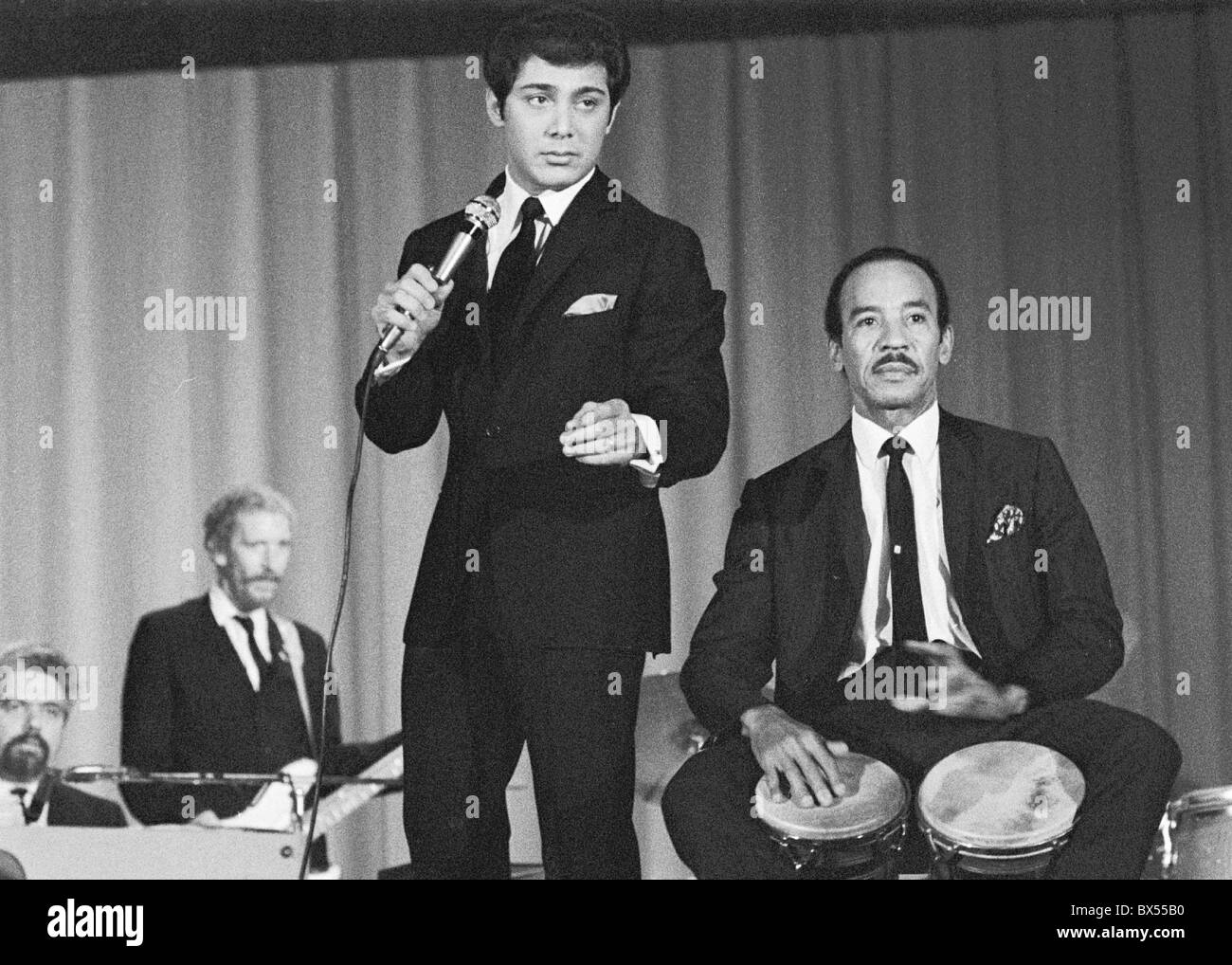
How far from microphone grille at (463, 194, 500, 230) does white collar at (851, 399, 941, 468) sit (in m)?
0.95

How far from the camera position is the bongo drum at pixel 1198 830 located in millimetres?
3604

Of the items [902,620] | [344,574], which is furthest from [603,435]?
[902,620]

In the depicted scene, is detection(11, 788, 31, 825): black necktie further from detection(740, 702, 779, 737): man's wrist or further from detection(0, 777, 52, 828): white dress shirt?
detection(740, 702, 779, 737): man's wrist

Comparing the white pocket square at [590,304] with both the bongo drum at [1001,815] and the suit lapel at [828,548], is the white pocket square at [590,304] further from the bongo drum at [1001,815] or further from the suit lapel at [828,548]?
the bongo drum at [1001,815]

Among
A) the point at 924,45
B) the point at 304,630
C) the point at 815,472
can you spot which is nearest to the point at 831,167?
the point at 924,45

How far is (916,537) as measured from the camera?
3.69 metres

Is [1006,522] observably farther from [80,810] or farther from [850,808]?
[80,810]

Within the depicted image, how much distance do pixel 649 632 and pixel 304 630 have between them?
30.5 inches

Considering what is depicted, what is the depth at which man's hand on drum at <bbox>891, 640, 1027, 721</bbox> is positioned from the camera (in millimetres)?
3615

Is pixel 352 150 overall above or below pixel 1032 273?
above

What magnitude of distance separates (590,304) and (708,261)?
12.9 inches

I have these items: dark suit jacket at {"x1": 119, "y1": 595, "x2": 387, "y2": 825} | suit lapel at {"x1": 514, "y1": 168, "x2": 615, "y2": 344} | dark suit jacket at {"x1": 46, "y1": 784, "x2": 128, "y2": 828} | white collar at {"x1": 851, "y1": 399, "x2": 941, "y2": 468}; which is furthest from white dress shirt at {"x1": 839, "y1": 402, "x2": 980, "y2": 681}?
dark suit jacket at {"x1": 46, "y1": 784, "x2": 128, "y2": 828}

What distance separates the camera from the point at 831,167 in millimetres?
3857

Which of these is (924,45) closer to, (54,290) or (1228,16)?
(1228,16)
